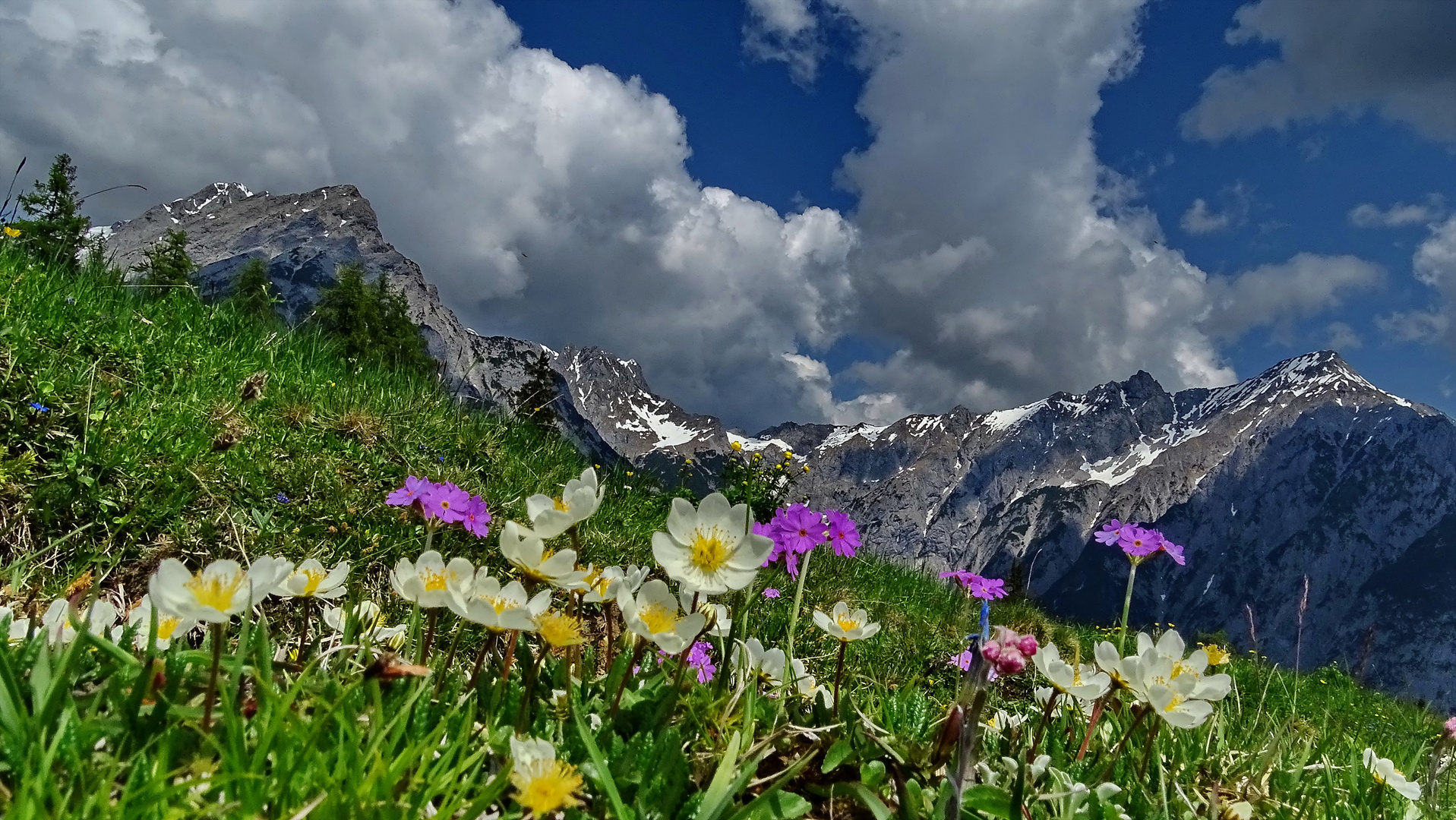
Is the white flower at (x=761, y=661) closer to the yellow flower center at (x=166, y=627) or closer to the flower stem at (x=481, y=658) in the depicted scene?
the flower stem at (x=481, y=658)

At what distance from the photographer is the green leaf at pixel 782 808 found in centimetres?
136

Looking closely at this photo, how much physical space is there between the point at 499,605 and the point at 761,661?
2.56ft

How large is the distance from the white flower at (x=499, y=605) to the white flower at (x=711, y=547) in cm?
25

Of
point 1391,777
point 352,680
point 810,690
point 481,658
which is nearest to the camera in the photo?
point 481,658

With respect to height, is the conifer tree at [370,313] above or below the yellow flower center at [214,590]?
above

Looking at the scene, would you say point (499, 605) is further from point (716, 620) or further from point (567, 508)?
point (716, 620)

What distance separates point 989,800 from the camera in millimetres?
1471

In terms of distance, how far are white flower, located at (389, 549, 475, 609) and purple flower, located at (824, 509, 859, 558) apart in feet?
5.66

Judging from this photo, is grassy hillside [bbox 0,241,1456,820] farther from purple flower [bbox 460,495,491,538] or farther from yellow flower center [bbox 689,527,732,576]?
purple flower [bbox 460,495,491,538]

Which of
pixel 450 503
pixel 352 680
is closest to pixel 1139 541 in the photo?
pixel 450 503

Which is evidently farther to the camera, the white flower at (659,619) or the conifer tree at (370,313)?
the conifer tree at (370,313)

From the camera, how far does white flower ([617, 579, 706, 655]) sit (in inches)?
57.2

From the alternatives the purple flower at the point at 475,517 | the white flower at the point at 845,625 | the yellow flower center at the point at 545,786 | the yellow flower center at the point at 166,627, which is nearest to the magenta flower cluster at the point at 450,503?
the purple flower at the point at 475,517

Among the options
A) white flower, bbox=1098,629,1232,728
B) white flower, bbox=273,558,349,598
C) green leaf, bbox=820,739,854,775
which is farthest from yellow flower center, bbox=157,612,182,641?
white flower, bbox=1098,629,1232,728
